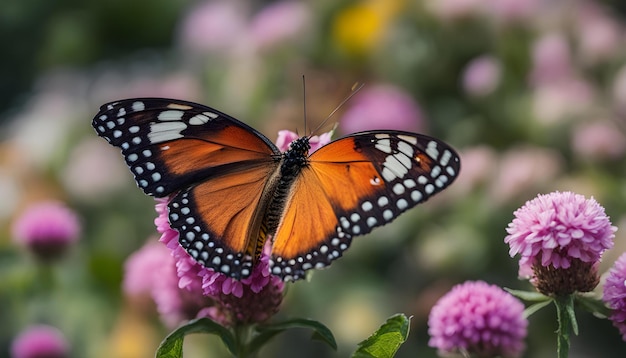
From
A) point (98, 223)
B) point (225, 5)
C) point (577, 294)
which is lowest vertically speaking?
point (577, 294)

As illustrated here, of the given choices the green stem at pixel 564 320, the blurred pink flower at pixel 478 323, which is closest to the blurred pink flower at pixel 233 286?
the blurred pink flower at pixel 478 323

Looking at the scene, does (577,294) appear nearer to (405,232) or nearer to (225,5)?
(405,232)

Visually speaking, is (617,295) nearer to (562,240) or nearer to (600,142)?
(562,240)

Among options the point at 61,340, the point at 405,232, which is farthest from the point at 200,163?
the point at 405,232

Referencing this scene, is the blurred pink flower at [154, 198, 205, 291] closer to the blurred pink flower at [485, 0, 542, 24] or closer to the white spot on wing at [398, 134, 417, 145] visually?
the white spot on wing at [398, 134, 417, 145]

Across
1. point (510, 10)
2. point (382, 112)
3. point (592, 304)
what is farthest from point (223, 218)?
point (510, 10)

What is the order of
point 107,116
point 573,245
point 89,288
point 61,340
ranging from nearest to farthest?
1. point 573,245
2. point 107,116
3. point 61,340
4. point 89,288
